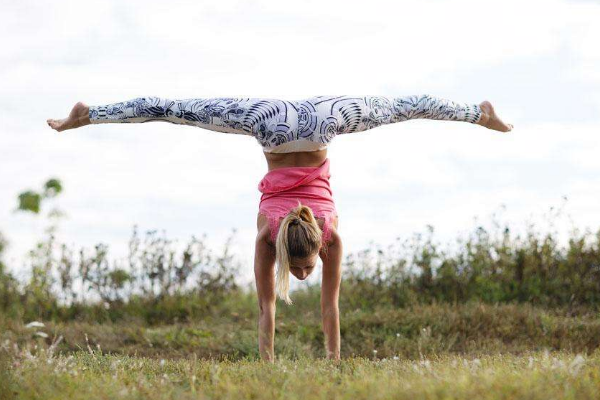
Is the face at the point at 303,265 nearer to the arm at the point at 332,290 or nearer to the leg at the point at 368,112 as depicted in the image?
the arm at the point at 332,290

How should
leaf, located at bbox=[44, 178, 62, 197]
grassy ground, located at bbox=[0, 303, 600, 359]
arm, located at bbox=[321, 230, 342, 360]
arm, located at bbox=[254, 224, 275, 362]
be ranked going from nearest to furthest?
arm, located at bbox=[254, 224, 275, 362]
arm, located at bbox=[321, 230, 342, 360]
grassy ground, located at bbox=[0, 303, 600, 359]
leaf, located at bbox=[44, 178, 62, 197]

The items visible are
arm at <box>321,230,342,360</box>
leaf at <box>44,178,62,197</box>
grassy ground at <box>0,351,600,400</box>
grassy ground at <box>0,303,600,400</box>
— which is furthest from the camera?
leaf at <box>44,178,62,197</box>

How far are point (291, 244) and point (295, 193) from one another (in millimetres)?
683

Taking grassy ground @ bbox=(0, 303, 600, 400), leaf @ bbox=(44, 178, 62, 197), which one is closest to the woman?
grassy ground @ bbox=(0, 303, 600, 400)

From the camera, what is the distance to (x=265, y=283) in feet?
22.3

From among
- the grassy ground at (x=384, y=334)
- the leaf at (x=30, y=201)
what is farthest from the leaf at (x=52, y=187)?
the grassy ground at (x=384, y=334)

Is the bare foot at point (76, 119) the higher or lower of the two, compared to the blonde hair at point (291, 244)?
higher

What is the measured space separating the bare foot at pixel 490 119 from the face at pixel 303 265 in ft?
7.51

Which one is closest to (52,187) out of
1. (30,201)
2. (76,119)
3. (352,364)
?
(30,201)

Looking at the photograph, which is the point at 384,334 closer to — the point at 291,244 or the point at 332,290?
the point at 332,290

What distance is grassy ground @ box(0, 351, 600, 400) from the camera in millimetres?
4090

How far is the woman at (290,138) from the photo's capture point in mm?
6641

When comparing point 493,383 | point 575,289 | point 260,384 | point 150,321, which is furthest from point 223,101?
point 575,289

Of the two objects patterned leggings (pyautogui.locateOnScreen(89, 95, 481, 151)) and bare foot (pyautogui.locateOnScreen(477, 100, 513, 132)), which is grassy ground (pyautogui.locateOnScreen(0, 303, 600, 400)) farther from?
bare foot (pyautogui.locateOnScreen(477, 100, 513, 132))
